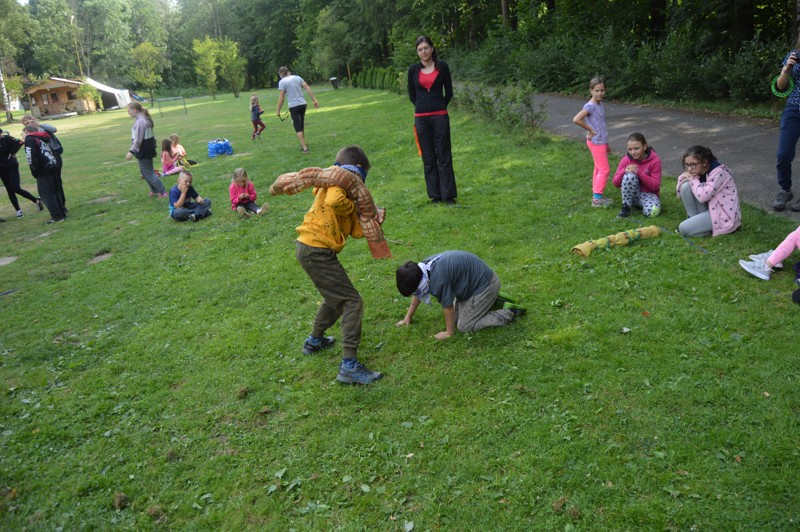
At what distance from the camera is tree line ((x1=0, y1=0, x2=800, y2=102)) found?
48.1 ft

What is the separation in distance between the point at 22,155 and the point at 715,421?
26755mm

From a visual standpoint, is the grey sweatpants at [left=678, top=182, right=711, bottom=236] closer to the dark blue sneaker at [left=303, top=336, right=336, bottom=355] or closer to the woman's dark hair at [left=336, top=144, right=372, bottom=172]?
the woman's dark hair at [left=336, top=144, right=372, bottom=172]

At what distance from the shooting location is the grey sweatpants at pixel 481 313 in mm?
4770

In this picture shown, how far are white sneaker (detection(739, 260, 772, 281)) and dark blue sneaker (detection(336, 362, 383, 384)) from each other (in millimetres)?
3657

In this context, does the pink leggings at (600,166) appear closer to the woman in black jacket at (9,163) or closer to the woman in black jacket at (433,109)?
the woman in black jacket at (433,109)

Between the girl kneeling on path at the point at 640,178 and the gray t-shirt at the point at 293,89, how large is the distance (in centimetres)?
905

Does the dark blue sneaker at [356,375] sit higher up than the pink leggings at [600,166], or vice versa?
the pink leggings at [600,166]

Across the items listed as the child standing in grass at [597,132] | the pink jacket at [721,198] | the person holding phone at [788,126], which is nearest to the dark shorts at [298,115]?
the child standing in grass at [597,132]

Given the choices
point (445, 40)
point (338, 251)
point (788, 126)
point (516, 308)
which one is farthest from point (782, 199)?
point (445, 40)

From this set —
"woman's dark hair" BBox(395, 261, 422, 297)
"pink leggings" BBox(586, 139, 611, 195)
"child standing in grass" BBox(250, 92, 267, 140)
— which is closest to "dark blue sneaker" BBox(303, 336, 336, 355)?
"woman's dark hair" BBox(395, 261, 422, 297)

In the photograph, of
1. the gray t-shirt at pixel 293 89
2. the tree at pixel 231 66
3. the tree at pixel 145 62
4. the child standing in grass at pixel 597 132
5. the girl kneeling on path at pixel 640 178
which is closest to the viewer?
the girl kneeling on path at pixel 640 178

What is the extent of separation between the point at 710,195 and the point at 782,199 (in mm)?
1385

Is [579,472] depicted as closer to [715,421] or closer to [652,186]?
[715,421]

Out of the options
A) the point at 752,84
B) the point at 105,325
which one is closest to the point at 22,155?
the point at 105,325
